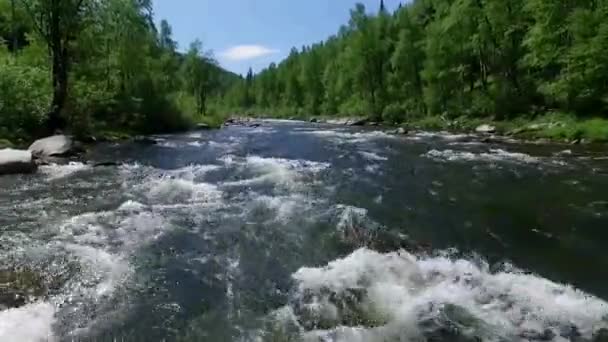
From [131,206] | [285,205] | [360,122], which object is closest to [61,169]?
[131,206]

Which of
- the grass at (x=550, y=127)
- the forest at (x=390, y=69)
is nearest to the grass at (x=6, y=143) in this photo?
the forest at (x=390, y=69)

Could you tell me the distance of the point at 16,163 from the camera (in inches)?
818

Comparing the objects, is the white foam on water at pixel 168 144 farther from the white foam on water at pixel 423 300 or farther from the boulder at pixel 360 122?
the boulder at pixel 360 122

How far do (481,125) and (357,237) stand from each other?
4031 centimetres

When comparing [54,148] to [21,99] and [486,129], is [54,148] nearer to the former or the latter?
[21,99]

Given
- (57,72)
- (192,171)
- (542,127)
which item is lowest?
(192,171)

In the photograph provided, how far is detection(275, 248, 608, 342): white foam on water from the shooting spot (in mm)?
8148

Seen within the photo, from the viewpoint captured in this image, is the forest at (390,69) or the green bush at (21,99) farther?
the forest at (390,69)

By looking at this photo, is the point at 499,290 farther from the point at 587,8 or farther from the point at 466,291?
the point at 587,8

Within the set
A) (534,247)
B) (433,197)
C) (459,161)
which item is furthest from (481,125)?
(534,247)

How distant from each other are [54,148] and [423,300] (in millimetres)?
22390

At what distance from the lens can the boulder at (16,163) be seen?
20.6 m

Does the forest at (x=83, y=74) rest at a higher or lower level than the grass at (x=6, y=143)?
higher

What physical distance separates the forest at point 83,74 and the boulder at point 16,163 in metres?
8.17
